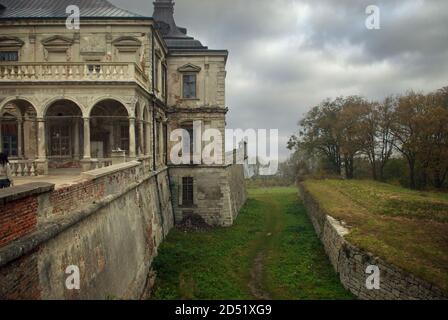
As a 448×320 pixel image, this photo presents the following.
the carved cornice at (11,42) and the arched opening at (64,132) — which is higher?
the carved cornice at (11,42)

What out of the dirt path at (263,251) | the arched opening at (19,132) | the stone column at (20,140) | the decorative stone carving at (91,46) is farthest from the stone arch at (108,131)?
the dirt path at (263,251)

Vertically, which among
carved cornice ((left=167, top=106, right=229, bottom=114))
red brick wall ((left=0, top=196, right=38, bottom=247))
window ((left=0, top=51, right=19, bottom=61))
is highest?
window ((left=0, top=51, right=19, bottom=61))

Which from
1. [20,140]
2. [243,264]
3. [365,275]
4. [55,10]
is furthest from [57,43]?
[365,275]

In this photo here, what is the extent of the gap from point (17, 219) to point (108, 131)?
14680 millimetres

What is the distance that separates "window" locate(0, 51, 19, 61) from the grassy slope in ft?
66.2

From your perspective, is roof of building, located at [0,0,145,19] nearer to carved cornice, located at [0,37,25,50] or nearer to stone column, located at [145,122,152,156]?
carved cornice, located at [0,37,25,50]

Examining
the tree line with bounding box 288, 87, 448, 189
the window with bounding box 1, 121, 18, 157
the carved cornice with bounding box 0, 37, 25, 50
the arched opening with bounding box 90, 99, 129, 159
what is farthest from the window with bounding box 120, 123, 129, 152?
the tree line with bounding box 288, 87, 448, 189

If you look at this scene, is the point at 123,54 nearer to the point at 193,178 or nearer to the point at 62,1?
the point at 62,1

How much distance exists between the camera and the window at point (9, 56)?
19875 mm

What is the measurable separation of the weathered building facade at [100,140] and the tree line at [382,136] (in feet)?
67.6

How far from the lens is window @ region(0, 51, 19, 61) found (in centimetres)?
1988

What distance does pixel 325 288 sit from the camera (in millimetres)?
13367
